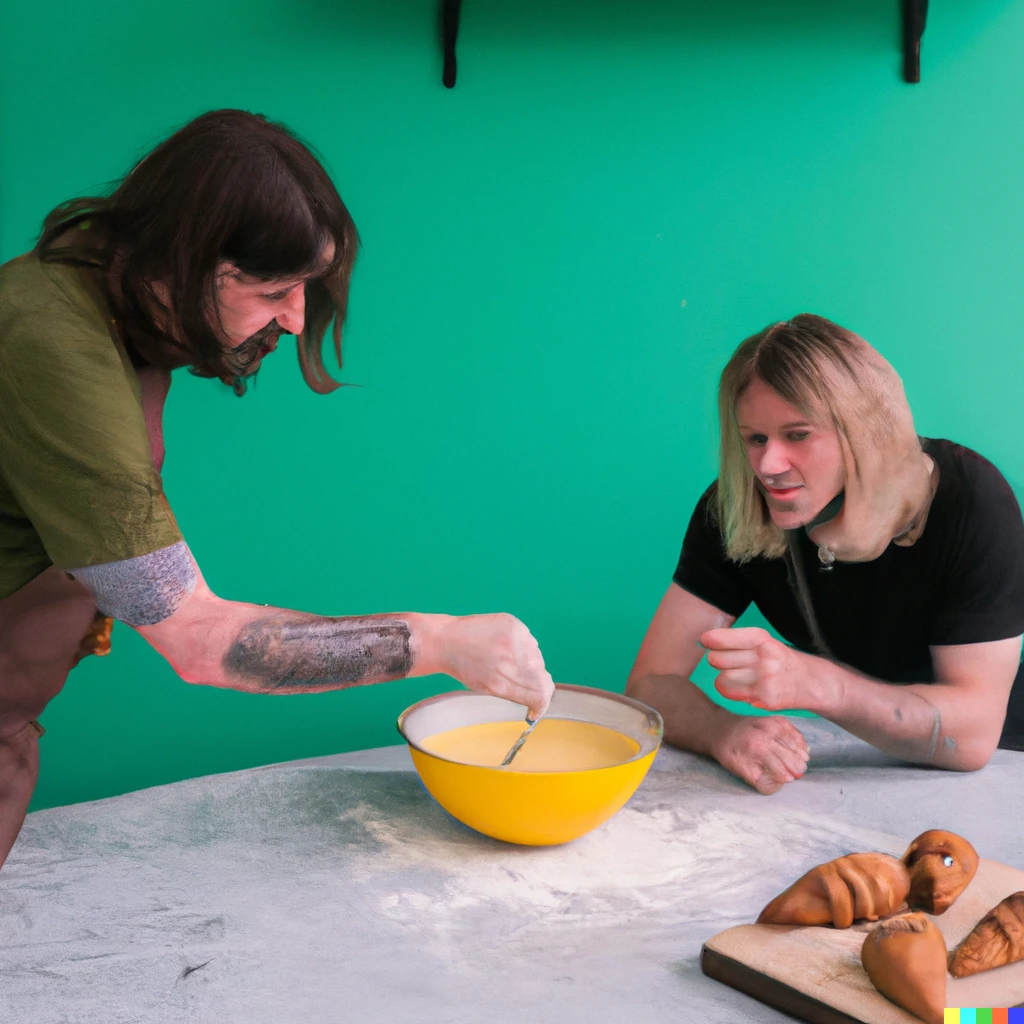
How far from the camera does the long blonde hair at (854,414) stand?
1.31 metres

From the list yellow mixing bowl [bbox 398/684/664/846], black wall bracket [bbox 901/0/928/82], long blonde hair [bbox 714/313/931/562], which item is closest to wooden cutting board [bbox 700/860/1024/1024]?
yellow mixing bowl [bbox 398/684/664/846]

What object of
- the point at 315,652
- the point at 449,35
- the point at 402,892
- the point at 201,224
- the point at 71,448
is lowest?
the point at 402,892

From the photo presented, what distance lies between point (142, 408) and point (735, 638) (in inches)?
25.1

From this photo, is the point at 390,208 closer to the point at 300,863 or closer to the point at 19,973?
the point at 300,863

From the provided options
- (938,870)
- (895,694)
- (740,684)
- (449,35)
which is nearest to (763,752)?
(740,684)

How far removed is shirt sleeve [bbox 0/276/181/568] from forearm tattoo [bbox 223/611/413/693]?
0.38 feet

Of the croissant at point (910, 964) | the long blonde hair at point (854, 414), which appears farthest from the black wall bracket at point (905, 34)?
the croissant at point (910, 964)

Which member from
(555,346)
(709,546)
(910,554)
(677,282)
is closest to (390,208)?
(555,346)

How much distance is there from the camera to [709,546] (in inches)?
56.9

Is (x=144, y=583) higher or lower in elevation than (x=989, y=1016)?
higher

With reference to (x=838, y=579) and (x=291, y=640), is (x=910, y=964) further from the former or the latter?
(x=838, y=579)

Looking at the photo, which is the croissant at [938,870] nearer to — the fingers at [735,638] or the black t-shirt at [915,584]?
the fingers at [735,638]

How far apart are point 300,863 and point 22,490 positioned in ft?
1.33

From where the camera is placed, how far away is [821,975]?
719 millimetres
